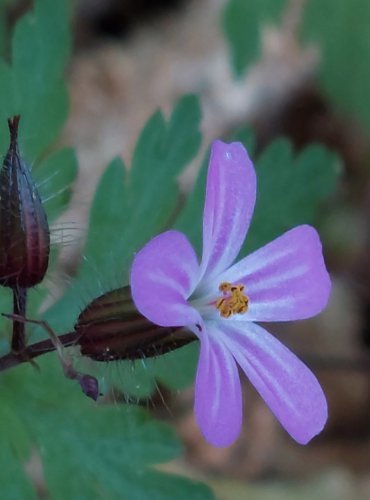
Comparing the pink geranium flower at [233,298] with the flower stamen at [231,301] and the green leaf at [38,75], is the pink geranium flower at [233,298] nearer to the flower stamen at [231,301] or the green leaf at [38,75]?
the flower stamen at [231,301]

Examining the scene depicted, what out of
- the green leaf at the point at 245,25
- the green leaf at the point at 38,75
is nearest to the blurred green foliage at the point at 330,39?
the green leaf at the point at 245,25

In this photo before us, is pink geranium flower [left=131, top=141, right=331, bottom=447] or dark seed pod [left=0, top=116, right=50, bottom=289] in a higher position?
dark seed pod [left=0, top=116, right=50, bottom=289]

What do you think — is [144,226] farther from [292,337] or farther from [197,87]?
[197,87]

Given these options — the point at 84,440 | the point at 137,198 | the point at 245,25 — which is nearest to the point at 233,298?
the point at 84,440

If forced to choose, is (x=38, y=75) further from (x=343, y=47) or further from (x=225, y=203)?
(x=343, y=47)

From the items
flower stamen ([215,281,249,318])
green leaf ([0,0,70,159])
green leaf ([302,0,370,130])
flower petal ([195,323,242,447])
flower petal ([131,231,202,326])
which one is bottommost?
green leaf ([302,0,370,130])

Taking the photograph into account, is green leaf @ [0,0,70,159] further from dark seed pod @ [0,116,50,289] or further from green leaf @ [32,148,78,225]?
dark seed pod @ [0,116,50,289]

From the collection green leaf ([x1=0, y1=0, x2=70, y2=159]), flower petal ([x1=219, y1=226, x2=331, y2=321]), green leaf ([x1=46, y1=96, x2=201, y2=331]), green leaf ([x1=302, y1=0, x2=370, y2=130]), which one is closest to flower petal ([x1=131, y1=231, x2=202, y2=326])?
flower petal ([x1=219, y1=226, x2=331, y2=321])
